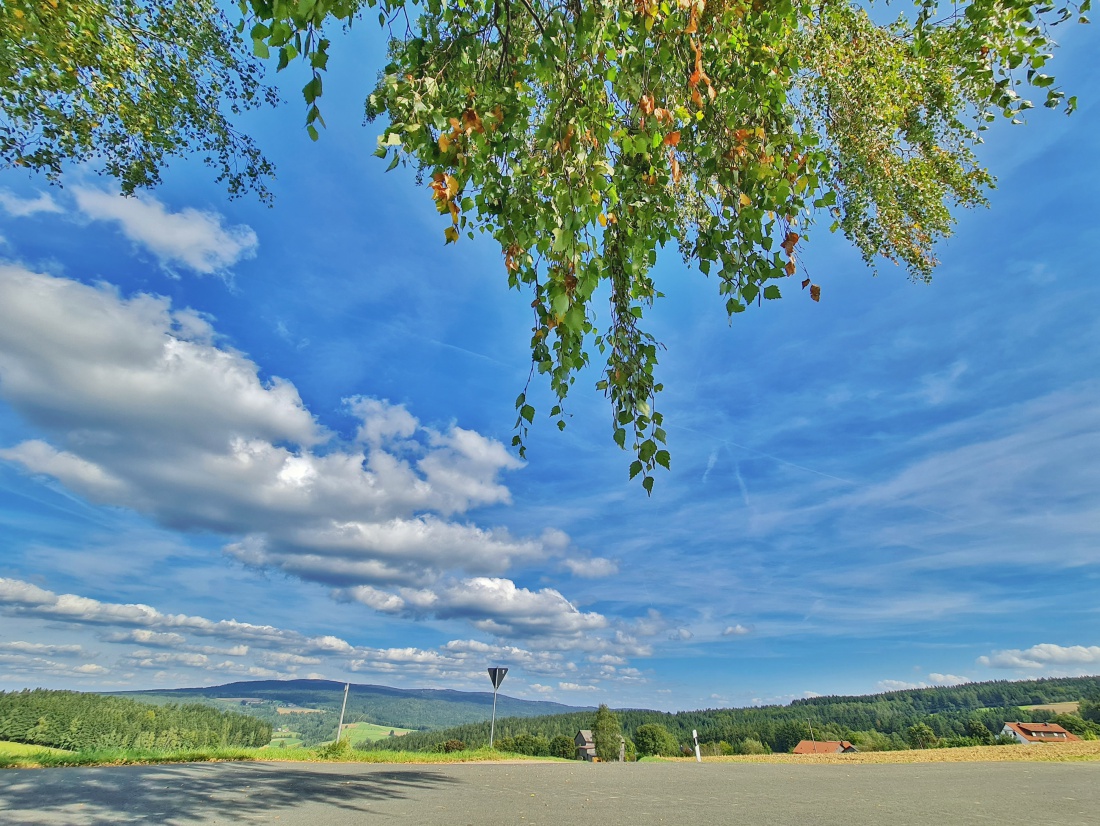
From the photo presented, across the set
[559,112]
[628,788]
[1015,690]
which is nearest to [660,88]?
[559,112]

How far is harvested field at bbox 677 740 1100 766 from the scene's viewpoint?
11961 mm

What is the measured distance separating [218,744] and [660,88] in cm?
1195

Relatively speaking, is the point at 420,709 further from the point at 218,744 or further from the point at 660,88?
the point at 660,88

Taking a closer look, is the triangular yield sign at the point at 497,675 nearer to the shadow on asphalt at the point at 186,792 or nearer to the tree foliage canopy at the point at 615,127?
the shadow on asphalt at the point at 186,792

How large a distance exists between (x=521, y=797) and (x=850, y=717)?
287 feet

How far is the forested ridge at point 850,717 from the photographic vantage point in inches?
2126

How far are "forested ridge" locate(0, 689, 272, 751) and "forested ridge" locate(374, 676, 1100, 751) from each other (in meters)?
47.1

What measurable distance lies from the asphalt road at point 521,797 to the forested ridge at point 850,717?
48.5 m

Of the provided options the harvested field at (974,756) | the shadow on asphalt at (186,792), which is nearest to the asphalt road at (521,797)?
the shadow on asphalt at (186,792)

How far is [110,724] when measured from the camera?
30.2 feet

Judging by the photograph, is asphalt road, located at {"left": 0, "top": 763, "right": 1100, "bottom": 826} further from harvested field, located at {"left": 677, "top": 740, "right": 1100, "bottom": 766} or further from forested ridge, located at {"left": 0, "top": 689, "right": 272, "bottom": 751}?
harvested field, located at {"left": 677, "top": 740, "right": 1100, "bottom": 766}

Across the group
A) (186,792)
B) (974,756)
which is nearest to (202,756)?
(186,792)

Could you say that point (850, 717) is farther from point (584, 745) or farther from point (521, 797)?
point (521, 797)

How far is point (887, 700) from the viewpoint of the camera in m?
83.3
